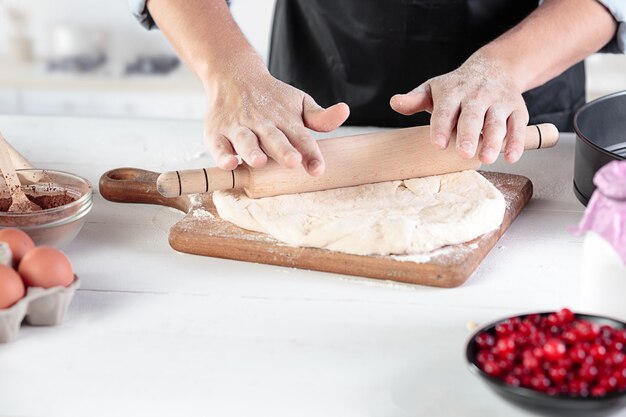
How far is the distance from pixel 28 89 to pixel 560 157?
1.89 m

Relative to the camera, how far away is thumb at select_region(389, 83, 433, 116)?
1.34 metres

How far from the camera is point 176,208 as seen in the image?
1.39 m

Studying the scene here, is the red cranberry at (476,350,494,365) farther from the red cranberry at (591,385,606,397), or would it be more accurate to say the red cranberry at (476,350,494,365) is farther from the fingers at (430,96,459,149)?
the fingers at (430,96,459,149)

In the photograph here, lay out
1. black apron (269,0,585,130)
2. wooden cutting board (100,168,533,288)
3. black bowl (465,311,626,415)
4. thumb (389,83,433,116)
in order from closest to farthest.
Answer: black bowl (465,311,626,415) → wooden cutting board (100,168,533,288) → thumb (389,83,433,116) → black apron (269,0,585,130)

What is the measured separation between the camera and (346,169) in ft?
4.29

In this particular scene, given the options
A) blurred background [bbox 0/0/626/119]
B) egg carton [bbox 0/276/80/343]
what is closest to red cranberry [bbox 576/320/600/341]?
egg carton [bbox 0/276/80/343]

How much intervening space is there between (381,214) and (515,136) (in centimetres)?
28

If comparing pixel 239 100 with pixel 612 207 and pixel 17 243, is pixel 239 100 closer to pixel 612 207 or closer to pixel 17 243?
pixel 17 243

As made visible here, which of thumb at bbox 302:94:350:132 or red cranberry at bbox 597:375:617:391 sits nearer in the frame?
red cranberry at bbox 597:375:617:391

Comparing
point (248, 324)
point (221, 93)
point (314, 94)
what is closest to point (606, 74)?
point (314, 94)

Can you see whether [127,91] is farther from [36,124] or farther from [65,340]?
[65,340]

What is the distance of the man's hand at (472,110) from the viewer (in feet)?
4.22

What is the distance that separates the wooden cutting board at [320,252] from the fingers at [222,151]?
8 cm

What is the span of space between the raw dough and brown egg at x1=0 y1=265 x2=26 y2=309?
36cm
